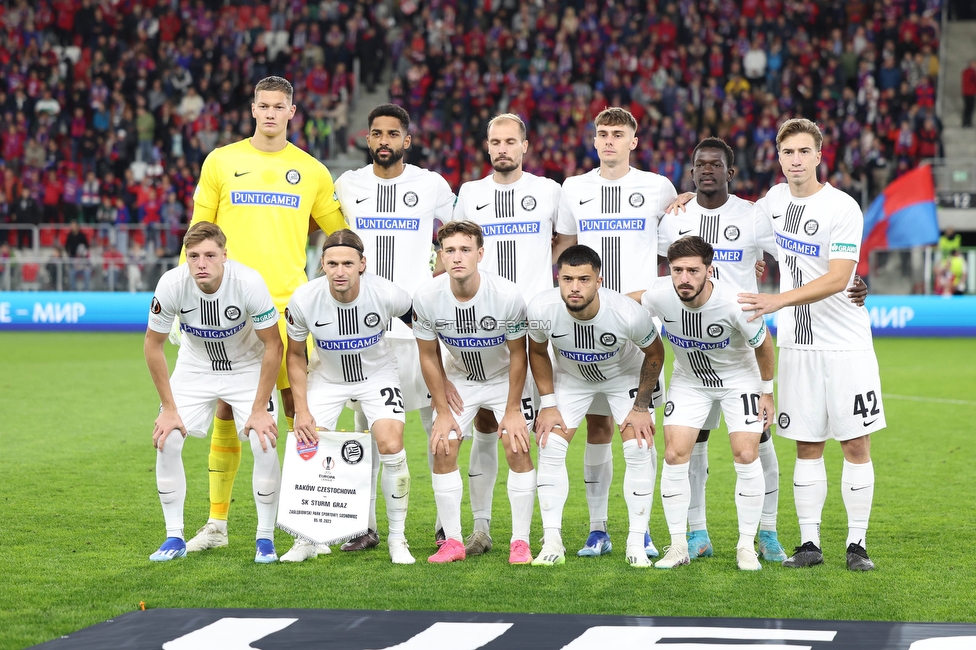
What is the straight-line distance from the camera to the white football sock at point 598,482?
21.3 feet

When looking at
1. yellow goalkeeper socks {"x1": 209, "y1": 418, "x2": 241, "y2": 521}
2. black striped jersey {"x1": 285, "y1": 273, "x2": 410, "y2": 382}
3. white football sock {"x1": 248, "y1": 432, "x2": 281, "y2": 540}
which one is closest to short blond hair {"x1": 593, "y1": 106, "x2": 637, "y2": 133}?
black striped jersey {"x1": 285, "y1": 273, "x2": 410, "y2": 382}

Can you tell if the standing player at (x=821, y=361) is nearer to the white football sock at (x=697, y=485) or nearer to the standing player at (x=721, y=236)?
the standing player at (x=721, y=236)

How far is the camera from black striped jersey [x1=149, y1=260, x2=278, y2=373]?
20.3 ft

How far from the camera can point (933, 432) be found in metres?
10.7

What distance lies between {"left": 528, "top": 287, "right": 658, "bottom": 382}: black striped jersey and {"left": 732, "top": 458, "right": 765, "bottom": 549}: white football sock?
0.85 m

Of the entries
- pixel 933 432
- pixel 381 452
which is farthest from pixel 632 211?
pixel 933 432

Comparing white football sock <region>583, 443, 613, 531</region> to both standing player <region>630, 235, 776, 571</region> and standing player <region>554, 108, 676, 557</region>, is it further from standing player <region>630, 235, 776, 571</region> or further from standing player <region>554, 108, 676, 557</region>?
standing player <region>630, 235, 776, 571</region>

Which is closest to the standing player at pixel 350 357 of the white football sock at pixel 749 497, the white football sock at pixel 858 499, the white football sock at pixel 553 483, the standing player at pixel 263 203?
→ the standing player at pixel 263 203

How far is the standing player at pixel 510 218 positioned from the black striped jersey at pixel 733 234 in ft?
2.73

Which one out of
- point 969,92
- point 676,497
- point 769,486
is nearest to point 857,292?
point 769,486

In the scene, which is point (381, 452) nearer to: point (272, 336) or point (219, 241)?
point (272, 336)

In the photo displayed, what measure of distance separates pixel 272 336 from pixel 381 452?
2.86ft

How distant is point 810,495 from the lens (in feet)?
19.8

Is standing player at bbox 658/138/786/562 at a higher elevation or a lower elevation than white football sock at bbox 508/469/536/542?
higher
